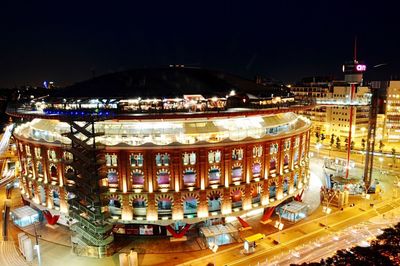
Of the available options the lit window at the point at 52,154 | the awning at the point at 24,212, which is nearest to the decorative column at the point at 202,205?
the lit window at the point at 52,154

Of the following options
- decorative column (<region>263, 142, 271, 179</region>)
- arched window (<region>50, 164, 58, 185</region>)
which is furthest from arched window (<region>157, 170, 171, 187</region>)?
arched window (<region>50, 164, 58, 185</region>)

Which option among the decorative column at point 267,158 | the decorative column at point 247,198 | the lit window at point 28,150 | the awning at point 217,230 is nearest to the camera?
the awning at point 217,230

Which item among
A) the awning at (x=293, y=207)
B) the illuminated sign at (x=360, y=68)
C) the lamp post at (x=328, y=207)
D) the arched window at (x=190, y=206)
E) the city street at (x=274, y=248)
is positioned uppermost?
the illuminated sign at (x=360, y=68)

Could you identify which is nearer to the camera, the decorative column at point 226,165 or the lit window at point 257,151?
the decorative column at point 226,165

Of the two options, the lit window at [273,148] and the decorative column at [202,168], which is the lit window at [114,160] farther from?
the lit window at [273,148]

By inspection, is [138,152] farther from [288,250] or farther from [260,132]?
[288,250]

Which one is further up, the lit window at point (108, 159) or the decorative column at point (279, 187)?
the lit window at point (108, 159)

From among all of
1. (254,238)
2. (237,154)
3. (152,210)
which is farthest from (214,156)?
(254,238)
